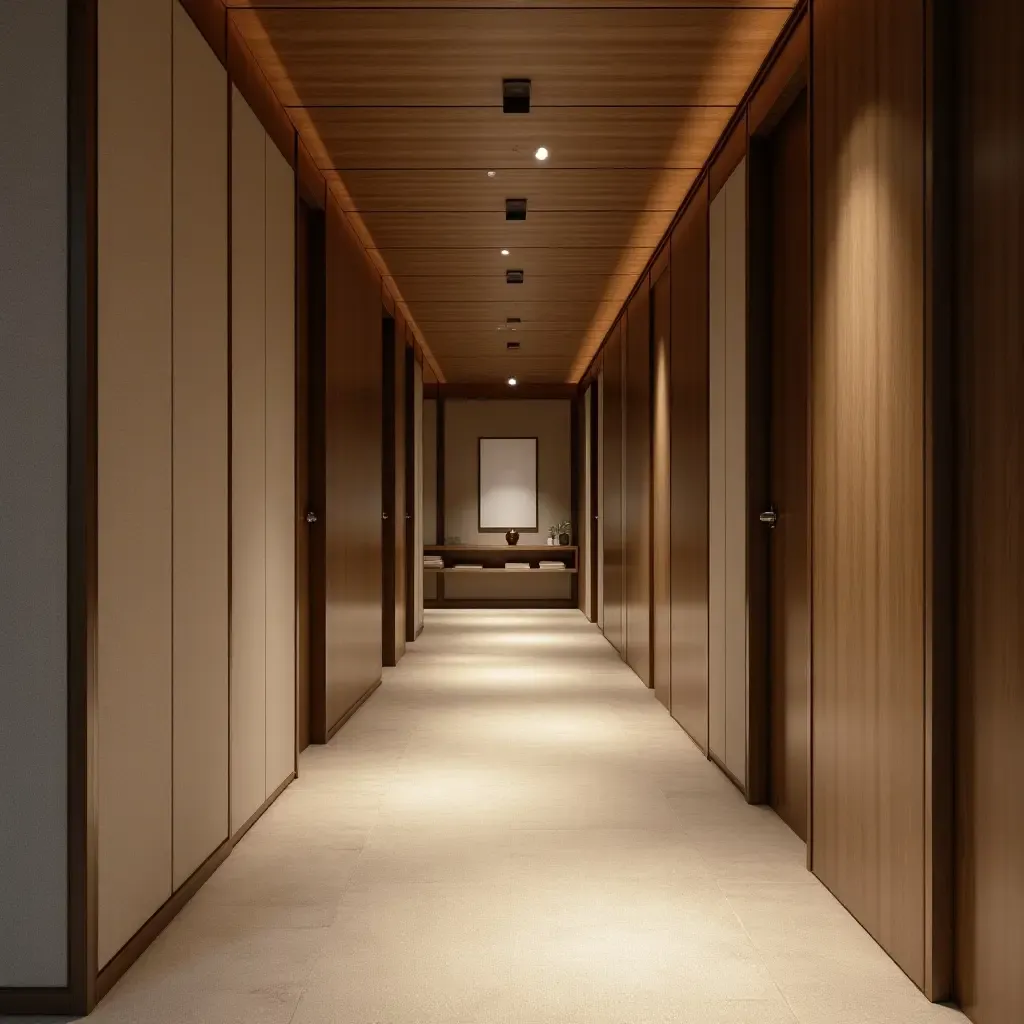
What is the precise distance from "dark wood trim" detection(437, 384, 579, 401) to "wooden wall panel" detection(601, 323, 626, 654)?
148 inches

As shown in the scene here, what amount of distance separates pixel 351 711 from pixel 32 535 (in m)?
4.56

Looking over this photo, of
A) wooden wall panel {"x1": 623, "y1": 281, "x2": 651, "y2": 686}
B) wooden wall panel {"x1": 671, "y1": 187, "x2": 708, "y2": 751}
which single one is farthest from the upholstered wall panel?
wooden wall panel {"x1": 623, "y1": 281, "x2": 651, "y2": 686}

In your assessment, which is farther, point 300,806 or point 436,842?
point 300,806

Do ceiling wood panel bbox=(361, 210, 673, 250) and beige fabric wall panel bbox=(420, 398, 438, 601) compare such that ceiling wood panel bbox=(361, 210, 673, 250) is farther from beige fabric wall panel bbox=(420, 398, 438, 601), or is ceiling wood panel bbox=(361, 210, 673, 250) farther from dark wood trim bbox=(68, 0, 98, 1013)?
beige fabric wall panel bbox=(420, 398, 438, 601)

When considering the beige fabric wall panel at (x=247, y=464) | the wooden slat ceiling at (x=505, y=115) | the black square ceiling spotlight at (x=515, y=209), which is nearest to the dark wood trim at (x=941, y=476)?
the wooden slat ceiling at (x=505, y=115)

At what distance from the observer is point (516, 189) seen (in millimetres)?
6684

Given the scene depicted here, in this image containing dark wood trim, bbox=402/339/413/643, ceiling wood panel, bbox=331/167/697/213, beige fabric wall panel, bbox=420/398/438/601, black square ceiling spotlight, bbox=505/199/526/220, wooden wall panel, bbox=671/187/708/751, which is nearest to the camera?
wooden wall panel, bbox=671/187/708/751

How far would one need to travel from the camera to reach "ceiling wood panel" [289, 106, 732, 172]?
5457 mm

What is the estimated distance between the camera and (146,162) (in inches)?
132

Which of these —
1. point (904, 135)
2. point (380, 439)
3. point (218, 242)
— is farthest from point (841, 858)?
point (380, 439)

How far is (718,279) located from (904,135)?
8.59 feet

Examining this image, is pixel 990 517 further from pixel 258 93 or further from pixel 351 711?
pixel 351 711

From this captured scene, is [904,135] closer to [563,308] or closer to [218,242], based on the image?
[218,242]

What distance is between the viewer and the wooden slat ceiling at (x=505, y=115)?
14.5 ft
